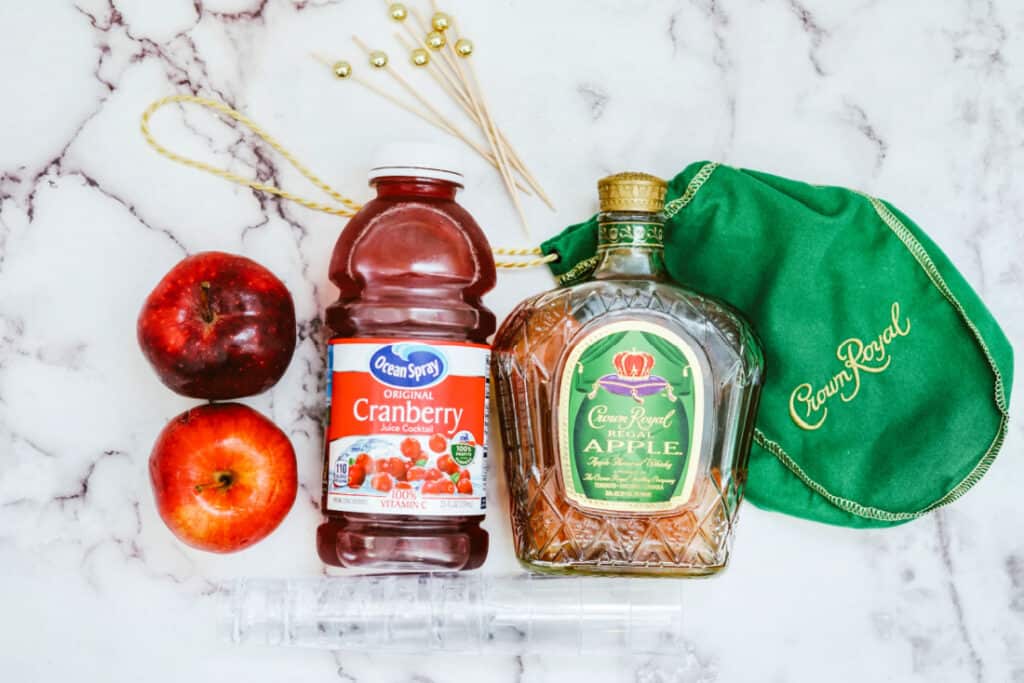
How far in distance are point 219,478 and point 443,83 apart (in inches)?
21.5

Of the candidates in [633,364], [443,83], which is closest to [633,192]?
[633,364]

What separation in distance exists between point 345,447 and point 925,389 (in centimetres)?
67

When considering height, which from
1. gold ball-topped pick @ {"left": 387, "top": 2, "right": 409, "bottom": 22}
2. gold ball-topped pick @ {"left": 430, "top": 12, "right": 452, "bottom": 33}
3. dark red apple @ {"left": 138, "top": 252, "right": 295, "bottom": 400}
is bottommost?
dark red apple @ {"left": 138, "top": 252, "right": 295, "bottom": 400}

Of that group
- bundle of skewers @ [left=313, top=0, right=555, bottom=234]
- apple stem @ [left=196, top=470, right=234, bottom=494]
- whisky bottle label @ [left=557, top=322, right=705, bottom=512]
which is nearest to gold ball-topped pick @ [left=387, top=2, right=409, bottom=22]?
bundle of skewers @ [left=313, top=0, right=555, bottom=234]

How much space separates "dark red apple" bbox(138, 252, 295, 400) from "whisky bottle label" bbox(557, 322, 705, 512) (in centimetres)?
34

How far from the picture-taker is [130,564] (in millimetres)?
1258

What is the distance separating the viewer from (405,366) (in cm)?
111

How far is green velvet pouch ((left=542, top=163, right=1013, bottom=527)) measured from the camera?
1222 millimetres

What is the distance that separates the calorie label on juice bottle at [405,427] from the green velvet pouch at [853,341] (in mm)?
249

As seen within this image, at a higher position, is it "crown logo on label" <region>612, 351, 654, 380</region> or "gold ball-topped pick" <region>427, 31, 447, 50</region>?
"gold ball-topped pick" <region>427, 31, 447, 50</region>

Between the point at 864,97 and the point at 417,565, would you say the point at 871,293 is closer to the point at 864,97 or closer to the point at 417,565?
the point at 864,97

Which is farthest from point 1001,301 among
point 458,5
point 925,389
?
point 458,5

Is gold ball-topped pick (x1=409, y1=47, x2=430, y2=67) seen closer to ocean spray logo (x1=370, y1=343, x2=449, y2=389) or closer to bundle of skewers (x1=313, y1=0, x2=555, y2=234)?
bundle of skewers (x1=313, y1=0, x2=555, y2=234)

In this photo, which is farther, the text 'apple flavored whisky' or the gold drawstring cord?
the gold drawstring cord
